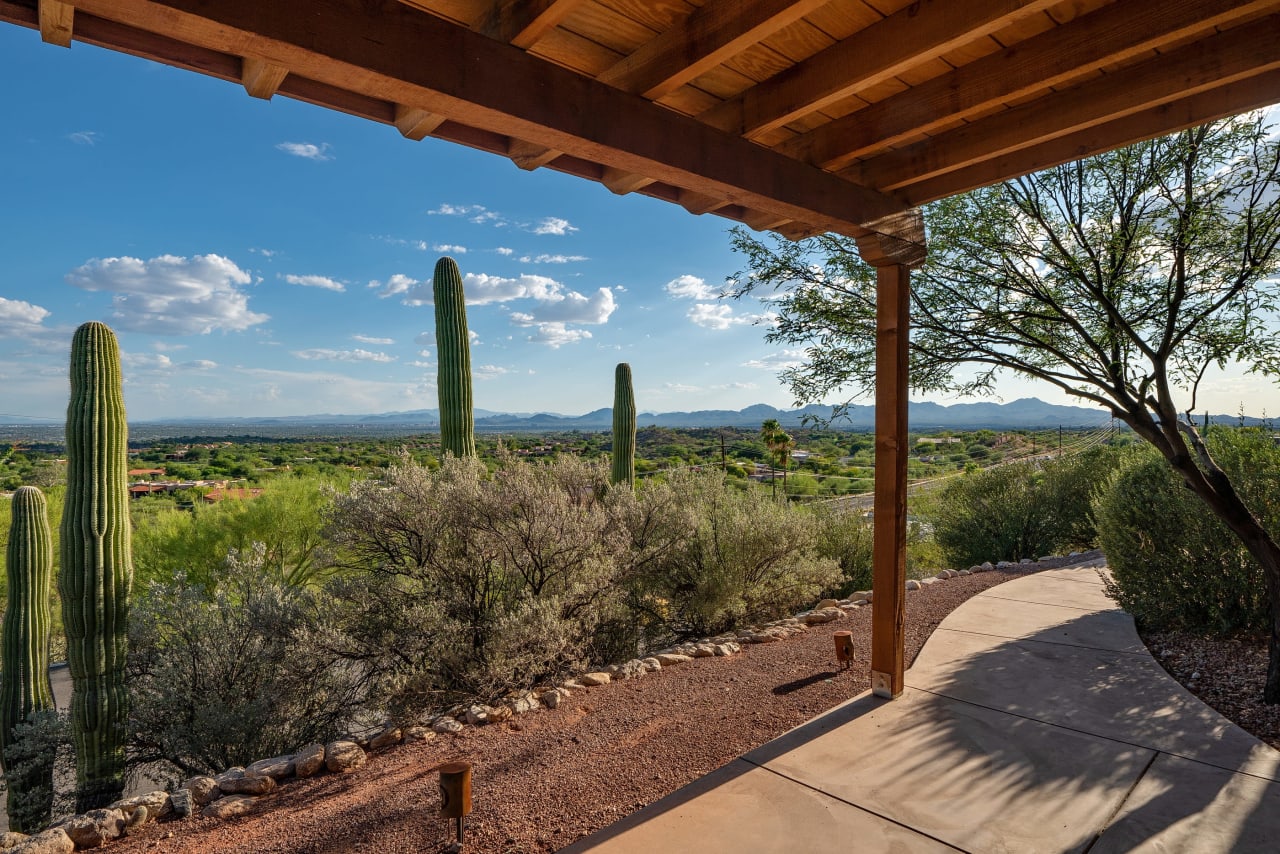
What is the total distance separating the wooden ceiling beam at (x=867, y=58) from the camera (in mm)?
2055

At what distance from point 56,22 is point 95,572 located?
605cm

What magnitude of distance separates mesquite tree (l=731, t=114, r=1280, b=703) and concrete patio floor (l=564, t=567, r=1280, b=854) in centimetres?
99

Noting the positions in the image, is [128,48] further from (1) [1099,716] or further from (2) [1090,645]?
(2) [1090,645]

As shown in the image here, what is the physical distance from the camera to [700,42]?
7.07 feet

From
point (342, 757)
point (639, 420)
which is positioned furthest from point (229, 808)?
point (639, 420)

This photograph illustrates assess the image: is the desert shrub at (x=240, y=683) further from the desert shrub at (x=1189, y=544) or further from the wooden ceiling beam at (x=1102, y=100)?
the desert shrub at (x=1189, y=544)

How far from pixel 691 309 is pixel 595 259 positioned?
329 inches

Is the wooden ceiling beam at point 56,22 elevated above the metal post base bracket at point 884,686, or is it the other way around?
the wooden ceiling beam at point 56,22

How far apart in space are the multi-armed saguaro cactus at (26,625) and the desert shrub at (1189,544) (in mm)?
10208

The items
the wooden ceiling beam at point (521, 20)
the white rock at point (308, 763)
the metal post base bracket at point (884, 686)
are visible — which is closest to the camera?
the wooden ceiling beam at point (521, 20)

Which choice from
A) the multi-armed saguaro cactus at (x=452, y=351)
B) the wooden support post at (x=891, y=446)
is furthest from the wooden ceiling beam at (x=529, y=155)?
the multi-armed saguaro cactus at (x=452, y=351)

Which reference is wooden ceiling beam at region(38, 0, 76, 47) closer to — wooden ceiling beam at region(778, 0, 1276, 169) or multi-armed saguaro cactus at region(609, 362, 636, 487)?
wooden ceiling beam at region(778, 0, 1276, 169)

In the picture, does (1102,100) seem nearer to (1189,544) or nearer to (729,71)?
(729,71)

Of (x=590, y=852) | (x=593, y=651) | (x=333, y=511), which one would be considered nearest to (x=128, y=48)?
(x=590, y=852)
